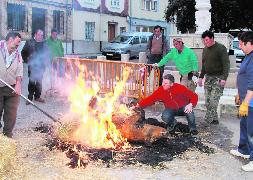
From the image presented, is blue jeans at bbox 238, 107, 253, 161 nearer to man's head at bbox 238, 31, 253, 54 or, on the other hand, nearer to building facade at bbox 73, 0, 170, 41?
man's head at bbox 238, 31, 253, 54

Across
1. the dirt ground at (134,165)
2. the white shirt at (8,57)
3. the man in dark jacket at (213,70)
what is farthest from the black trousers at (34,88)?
the man in dark jacket at (213,70)

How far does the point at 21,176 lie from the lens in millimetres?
4480

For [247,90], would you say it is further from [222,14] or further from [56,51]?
[222,14]

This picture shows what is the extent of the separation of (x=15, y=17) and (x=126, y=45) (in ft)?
25.9

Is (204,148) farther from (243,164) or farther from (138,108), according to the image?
(138,108)

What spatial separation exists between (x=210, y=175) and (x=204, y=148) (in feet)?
4.07

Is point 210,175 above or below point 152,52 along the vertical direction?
below

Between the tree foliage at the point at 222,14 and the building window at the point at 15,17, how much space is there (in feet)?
34.2

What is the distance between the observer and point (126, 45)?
2753 cm

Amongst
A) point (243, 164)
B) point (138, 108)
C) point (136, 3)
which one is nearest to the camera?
point (243, 164)

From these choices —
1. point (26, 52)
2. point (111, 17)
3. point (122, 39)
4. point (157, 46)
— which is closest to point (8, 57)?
point (26, 52)

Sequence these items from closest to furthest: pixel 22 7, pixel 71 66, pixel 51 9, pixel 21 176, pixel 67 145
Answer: pixel 21 176 < pixel 67 145 < pixel 71 66 < pixel 22 7 < pixel 51 9

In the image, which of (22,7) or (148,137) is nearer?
(148,137)

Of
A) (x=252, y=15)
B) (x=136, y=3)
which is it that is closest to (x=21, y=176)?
(x=252, y=15)
